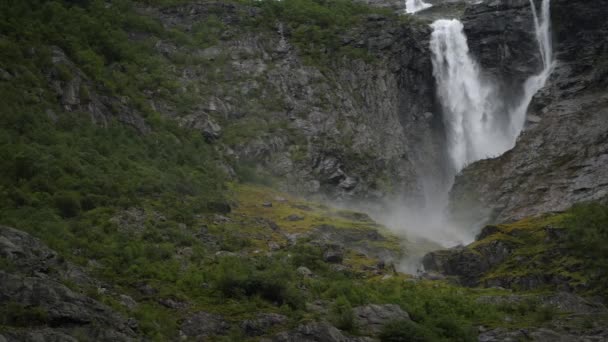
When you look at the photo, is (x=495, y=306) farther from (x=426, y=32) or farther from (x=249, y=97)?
(x=426, y=32)

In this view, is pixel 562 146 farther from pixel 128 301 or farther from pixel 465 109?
pixel 128 301

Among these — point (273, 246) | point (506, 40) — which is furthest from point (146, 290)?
point (506, 40)

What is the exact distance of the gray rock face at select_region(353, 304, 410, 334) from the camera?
32.5 meters

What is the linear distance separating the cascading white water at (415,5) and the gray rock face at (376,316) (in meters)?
111

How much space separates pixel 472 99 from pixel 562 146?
25.2 m

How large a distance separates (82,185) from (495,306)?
28716 millimetres

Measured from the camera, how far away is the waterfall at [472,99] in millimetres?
90125

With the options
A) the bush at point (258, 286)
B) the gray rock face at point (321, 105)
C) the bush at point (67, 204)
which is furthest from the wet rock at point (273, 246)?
the gray rock face at point (321, 105)

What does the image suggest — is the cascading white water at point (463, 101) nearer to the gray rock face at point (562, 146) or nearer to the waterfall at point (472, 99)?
the waterfall at point (472, 99)

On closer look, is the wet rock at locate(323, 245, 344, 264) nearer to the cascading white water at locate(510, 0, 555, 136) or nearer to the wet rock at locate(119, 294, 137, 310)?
the wet rock at locate(119, 294, 137, 310)

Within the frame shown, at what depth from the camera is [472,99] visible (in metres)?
94.4

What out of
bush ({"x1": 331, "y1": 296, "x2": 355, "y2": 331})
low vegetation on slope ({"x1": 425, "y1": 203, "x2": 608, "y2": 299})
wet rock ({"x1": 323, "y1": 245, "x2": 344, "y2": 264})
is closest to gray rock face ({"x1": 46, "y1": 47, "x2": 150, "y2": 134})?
wet rock ({"x1": 323, "y1": 245, "x2": 344, "y2": 264})

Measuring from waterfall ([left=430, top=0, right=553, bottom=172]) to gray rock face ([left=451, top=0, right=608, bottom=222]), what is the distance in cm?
340

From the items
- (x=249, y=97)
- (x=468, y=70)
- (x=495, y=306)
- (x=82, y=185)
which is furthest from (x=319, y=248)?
(x=468, y=70)
